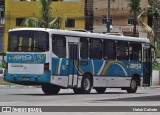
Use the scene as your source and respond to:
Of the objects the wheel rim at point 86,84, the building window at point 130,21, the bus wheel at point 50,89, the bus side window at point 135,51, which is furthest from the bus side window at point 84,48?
the building window at point 130,21

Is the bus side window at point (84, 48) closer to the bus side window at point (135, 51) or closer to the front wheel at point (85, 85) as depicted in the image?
the front wheel at point (85, 85)

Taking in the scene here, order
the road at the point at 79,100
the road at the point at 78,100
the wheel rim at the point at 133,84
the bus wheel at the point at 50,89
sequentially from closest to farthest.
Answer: the road at the point at 78,100
the road at the point at 79,100
the bus wheel at the point at 50,89
the wheel rim at the point at 133,84

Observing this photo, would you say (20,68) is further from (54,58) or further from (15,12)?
(15,12)

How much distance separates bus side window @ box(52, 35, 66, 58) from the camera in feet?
92.1

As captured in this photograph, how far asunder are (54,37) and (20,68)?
218 cm

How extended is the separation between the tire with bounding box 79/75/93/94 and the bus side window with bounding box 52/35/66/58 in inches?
79.4

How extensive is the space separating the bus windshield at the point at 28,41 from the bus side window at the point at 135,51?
701 centimetres

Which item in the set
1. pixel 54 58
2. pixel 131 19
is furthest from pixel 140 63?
pixel 131 19

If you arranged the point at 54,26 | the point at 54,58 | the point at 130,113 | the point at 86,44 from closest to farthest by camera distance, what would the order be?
the point at 130,113
the point at 54,58
the point at 86,44
the point at 54,26

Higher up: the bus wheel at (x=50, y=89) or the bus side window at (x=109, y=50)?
the bus side window at (x=109, y=50)

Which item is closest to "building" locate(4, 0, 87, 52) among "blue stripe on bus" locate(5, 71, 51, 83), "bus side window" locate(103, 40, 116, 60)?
"bus side window" locate(103, 40, 116, 60)

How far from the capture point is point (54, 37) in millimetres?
28109

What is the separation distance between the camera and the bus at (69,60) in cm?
2791

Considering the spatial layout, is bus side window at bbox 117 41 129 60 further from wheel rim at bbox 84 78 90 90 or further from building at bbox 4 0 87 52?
building at bbox 4 0 87 52
